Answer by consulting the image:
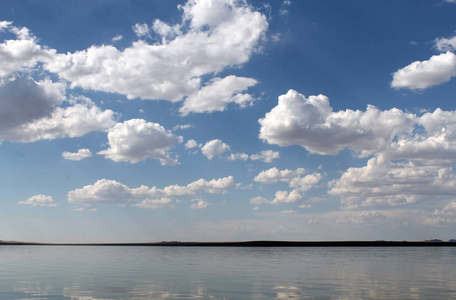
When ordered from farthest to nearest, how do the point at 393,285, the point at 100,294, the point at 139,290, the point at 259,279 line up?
1. the point at 259,279
2. the point at 393,285
3. the point at 139,290
4. the point at 100,294

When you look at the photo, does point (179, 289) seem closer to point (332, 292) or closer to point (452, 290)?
point (332, 292)

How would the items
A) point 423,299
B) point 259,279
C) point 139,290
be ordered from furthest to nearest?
point 259,279
point 139,290
point 423,299

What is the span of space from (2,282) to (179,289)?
815 inches

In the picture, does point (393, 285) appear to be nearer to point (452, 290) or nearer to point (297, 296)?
point (452, 290)

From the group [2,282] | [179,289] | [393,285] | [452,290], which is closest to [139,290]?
[179,289]

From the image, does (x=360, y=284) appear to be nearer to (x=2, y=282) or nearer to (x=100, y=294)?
(x=100, y=294)

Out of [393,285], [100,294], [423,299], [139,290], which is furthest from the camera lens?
[393,285]

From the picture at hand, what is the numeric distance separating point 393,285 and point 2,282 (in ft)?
137

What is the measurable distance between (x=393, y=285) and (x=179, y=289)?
22292mm

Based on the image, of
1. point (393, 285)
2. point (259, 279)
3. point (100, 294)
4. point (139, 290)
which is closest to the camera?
point (100, 294)

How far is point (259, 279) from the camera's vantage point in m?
47.7

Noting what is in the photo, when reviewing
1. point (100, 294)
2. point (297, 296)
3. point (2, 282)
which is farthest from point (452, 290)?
point (2, 282)

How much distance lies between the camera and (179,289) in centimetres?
3841

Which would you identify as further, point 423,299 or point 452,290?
point 452,290
